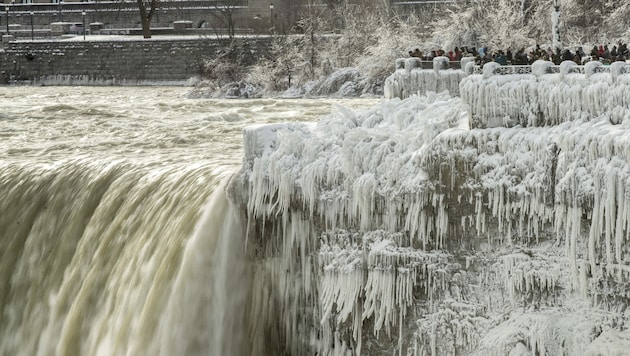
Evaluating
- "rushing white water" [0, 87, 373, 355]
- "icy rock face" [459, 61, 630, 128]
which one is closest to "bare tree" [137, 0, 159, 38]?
"rushing white water" [0, 87, 373, 355]

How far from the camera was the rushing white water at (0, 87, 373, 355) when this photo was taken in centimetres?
1770

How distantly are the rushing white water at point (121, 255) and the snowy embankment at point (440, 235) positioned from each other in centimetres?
72

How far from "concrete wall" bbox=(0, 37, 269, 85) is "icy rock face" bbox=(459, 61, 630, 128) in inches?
1836

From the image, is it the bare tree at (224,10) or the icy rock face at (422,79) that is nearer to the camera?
the icy rock face at (422,79)

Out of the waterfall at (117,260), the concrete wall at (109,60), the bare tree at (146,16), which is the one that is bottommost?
the waterfall at (117,260)

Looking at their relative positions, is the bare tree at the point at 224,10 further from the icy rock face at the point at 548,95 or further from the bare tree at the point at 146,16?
the icy rock face at the point at 548,95

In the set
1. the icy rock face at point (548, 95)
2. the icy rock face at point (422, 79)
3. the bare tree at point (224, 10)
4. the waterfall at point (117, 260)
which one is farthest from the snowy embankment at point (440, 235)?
the bare tree at point (224, 10)

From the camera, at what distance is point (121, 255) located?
1934cm

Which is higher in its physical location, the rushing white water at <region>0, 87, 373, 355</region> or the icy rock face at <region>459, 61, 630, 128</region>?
the icy rock face at <region>459, 61, 630, 128</region>

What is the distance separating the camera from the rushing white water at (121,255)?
1770cm

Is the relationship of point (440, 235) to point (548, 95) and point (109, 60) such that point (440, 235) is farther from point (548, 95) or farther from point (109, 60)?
point (109, 60)

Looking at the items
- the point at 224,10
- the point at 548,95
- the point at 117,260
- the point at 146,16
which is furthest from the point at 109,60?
the point at 548,95

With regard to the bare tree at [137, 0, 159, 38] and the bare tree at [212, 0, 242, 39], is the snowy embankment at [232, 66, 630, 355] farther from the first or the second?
the bare tree at [212, 0, 242, 39]

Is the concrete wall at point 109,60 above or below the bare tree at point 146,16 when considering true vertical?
below
